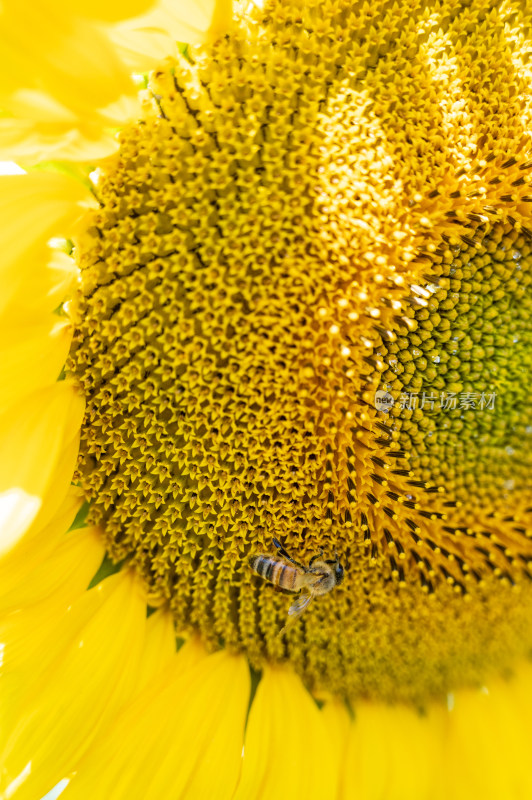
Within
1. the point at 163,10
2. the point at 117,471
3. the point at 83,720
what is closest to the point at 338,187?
the point at 163,10

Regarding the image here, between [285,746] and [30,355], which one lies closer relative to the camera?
[30,355]

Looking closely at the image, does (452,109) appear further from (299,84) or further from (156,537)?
(156,537)

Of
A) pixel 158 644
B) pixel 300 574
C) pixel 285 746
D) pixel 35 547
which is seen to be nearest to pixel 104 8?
pixel 35 547

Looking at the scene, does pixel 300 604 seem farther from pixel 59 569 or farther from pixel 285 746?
pixel 59 569

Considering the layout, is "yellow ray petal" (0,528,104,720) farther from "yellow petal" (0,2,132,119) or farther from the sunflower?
"yellow petal" (0,2,132,119)

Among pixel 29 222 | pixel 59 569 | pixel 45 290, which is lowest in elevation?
pixel 59 569

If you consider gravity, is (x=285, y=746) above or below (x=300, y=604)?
below
